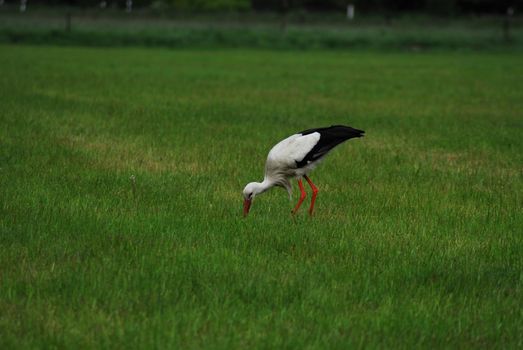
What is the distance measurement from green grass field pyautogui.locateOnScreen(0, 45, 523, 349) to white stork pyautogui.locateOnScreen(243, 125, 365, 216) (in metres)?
0.25

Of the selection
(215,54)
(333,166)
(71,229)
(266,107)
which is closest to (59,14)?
(215,54)

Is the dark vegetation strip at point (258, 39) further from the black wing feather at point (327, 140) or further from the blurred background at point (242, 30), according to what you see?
the black wing feather at point (327, 140)

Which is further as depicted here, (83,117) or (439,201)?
(83,117)

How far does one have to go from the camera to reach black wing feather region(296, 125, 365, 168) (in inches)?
285

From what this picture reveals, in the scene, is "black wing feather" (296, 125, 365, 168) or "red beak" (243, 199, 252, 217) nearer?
"red beak" (243, 199, 252, 217)

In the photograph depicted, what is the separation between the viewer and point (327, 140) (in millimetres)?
7344

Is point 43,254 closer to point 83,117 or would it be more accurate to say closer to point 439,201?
point 439,201

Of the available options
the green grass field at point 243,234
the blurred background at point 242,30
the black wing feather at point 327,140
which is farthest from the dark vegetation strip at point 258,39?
the black wing feather at point 327,140

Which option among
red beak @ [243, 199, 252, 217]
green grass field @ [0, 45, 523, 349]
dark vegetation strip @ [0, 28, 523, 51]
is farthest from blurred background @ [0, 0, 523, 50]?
red beak @ [243, 199, 252, 217]

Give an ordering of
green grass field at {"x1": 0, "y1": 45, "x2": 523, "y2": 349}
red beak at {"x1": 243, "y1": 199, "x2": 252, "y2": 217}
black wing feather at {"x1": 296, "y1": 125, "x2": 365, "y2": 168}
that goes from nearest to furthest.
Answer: green grass field at {"x1": 0, "y1": 45, "x2": 523, "y2": 349} → red beak at {"x1": 243, "y1": 199, "x2": 252, "y2": 217} → black wing feather at {"x1": 296, "y1": 125, "x2": 365, "y2": 168}

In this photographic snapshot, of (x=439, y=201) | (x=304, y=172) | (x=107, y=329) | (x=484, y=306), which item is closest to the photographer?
(x=107, y=329)

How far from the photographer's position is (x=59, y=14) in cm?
5275

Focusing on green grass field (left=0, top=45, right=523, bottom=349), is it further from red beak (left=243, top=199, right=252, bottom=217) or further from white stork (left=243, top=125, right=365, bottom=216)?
white stork (left=243, top=125, right=365, bottom=216)

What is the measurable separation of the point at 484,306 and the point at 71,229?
2911mm
